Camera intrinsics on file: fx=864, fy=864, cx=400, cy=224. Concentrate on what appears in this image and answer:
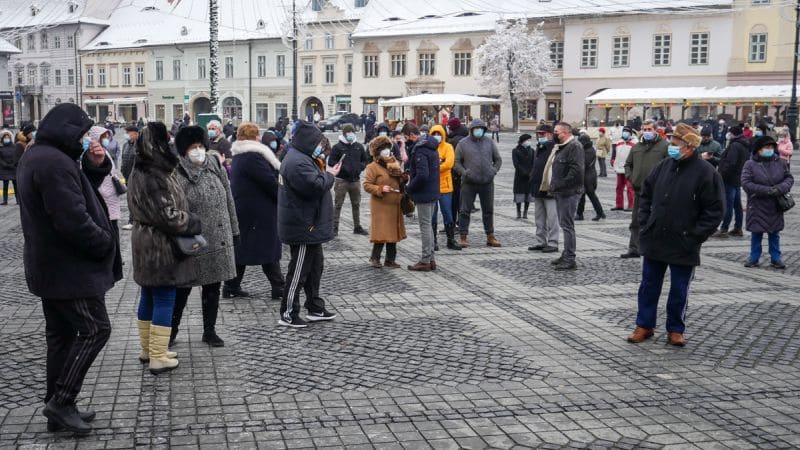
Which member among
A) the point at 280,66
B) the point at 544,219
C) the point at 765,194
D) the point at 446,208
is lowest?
the point at 544,219

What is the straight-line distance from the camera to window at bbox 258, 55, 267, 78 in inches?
2886

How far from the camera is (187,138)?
6469 mm

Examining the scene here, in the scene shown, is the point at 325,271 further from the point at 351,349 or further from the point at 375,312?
the point at 351,349

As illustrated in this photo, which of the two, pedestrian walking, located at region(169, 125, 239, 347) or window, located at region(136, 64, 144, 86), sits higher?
window, located at region(136, 64, 144, 86)

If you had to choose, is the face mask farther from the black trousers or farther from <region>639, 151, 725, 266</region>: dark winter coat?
<region>639, 151, 725, 266</region>: dark winter coat

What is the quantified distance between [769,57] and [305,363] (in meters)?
53.3

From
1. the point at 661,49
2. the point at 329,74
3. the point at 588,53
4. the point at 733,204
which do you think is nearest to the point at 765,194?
the point at 733,204

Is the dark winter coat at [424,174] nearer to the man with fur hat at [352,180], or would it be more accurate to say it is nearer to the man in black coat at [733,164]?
the man with fur hat at [352,180]

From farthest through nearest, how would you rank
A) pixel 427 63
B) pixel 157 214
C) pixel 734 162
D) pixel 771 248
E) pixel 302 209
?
pixel 427 63 → pixel 734 162 → pixel 771 248 → pixel 302 209 → pixel 157 214

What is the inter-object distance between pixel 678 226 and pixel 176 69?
75.0 metres

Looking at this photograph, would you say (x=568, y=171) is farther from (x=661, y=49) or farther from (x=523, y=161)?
(x=661, y=49)

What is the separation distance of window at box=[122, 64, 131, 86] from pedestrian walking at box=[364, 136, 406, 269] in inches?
2946

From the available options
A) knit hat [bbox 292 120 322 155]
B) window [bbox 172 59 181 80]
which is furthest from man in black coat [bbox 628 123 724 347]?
window [bbox 172 59 181 80]

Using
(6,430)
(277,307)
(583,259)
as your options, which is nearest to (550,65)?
(583,259)
